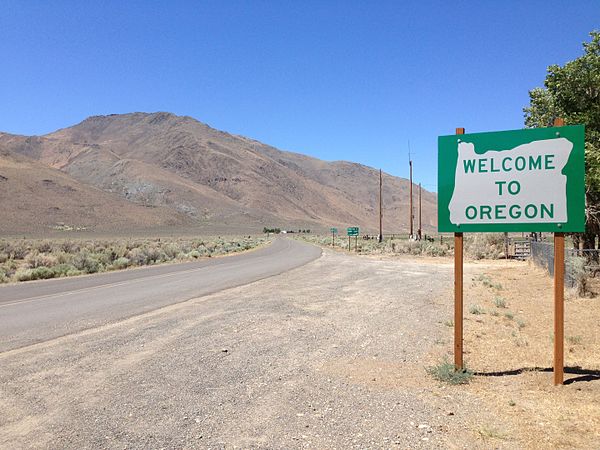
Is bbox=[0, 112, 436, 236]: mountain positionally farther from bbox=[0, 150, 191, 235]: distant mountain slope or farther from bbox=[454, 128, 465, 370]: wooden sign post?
bbox=[454, 128, 465, 370]: wooden sign post

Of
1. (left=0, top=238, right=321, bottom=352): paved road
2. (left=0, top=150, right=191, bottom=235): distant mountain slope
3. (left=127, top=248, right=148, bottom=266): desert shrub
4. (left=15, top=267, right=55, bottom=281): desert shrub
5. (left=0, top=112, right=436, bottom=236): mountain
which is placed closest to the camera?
(left=0, top=238, right=321, bottom=352): paved road

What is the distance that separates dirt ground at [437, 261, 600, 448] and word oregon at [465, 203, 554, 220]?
6.58 ft

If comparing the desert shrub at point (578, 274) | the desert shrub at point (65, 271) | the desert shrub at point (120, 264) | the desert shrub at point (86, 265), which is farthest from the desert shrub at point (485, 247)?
the desert shrub at point (65, 271)

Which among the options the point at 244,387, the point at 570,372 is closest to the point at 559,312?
the point at 570,372

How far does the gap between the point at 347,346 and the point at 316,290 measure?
6997 mm

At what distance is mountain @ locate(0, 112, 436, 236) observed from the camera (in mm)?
127625

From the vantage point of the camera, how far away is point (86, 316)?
10672 millimetres

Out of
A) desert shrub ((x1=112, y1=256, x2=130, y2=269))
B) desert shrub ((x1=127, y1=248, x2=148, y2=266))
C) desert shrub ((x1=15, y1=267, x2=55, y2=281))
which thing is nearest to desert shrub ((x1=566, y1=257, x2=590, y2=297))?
desert shrub ((x1=15, y1=267, x2=55, y2=281))

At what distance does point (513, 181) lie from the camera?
6.17 m

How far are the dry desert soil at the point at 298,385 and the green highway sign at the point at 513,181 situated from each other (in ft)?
6.40

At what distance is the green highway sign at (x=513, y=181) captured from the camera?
19.3ft

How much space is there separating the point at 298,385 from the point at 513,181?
146 inches

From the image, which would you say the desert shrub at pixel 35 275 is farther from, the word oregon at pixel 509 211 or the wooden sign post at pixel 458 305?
the word oregon at pixel 509 211

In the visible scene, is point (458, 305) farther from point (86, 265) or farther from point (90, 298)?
point (86, 265)
